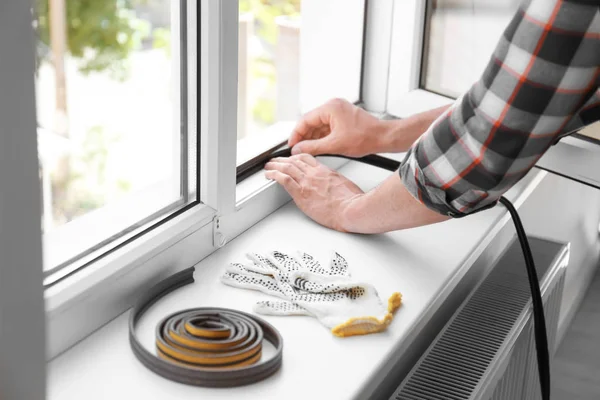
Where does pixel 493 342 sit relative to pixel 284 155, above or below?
below

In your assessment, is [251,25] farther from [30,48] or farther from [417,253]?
[30,48]

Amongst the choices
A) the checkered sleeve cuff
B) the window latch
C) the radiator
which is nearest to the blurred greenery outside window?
the window latch

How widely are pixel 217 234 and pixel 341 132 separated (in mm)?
347

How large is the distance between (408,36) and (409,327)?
2.70 ft

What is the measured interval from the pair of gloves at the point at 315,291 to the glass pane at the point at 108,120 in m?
0.15

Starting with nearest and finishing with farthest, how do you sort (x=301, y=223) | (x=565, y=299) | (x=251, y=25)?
(x=301, y=223), (x=251, y=25), (x=565, y=299)

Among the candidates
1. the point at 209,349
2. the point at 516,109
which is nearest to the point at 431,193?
the point at 516,109

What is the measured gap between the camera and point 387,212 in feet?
3.79

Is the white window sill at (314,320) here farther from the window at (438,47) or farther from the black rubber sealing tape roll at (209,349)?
the window at (438,47)

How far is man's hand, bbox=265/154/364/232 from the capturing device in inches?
50.1

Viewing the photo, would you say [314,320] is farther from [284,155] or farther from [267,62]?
[267,62]

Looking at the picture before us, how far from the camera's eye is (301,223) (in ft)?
4.25

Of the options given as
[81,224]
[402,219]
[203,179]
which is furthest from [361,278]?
[81,224]

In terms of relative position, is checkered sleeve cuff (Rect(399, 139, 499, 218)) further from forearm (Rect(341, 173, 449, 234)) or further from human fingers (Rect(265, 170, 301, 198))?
human fingers (Rect(265, 170, 301, 198))
